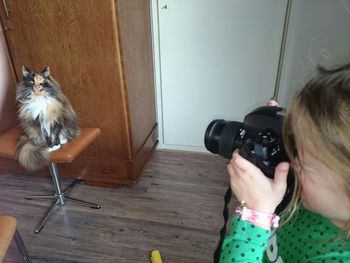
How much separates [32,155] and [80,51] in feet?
1.84

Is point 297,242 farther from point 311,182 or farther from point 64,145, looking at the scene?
point 64,145

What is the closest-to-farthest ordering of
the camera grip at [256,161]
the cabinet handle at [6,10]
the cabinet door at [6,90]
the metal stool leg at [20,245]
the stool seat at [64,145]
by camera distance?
the camera grip at [256,161] < the metal stool leg at [20,245] < the stool seat at [64,145] < the cabinet handle at [6,10] < the cabinet door at [6,90]

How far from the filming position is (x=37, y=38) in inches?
58.1

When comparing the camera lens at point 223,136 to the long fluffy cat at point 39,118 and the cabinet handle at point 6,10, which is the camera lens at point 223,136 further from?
the cabinet handle at point 6,10

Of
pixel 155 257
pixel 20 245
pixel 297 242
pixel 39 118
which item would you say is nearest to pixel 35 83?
pixel 39 118

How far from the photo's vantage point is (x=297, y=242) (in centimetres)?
60

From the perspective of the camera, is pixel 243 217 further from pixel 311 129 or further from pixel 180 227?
pixel 180 227

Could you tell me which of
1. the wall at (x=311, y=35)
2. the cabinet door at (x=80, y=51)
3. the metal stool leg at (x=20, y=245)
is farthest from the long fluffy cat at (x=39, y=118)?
the wall at (x=311, y=35)

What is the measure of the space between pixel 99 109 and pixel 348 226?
1334 millimetres

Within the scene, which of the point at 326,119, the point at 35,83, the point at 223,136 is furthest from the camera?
the point at 35,83

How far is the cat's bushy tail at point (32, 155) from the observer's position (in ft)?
4.39

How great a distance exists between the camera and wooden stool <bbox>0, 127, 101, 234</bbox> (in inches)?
52.8

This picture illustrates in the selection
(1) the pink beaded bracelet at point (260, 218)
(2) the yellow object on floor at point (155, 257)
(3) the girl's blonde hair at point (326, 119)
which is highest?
(3) the girl's blonde hair at point (326, 119)

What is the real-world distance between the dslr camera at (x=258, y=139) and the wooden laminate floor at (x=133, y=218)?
0.85 meters
